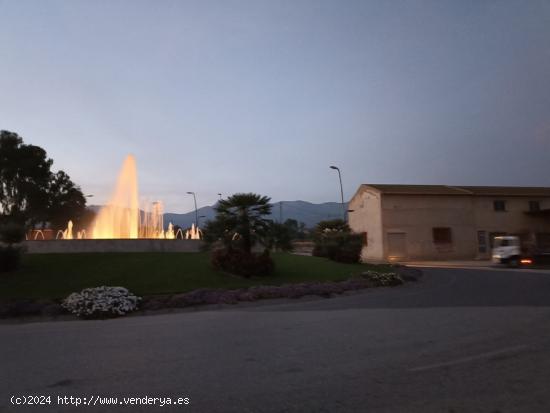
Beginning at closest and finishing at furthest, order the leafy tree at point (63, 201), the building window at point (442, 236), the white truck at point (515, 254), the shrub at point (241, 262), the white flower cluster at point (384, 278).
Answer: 1. the shrub at point (241, 262)
2. the white flower cluster at point (384, 278)
3. the white truck at point (515, 254)
4. the building window at point (442, 236)
5. the leafy tree at point (63, 201)

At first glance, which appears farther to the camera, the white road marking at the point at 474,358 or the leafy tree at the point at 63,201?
the leafy tree at the point at 63,201

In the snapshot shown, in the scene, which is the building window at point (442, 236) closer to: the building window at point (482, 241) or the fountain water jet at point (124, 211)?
the building window at point (482, 241)

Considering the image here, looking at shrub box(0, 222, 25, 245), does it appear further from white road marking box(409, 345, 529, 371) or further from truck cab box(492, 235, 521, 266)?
truck cab box(492, 235, 521, 266)

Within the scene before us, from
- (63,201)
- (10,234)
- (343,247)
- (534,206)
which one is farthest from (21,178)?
(534,206)

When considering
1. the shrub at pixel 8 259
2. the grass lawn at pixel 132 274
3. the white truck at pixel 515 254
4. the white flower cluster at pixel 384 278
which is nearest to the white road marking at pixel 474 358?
the grass lawn at pixel 132 274

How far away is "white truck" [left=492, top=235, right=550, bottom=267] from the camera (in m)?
29.5

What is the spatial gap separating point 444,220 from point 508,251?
40.5 ft

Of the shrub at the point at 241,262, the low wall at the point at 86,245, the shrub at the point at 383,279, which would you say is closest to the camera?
the shrub at the point at 241,262

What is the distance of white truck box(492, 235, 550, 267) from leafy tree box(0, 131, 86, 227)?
43873 mm

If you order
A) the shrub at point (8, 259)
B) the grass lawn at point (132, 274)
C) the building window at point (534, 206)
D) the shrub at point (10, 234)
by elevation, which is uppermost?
the building window at point (534, 206)

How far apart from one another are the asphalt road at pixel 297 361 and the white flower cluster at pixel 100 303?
2.21 ft

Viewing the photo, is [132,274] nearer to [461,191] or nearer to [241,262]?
[241,262]

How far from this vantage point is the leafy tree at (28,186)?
46781 mm

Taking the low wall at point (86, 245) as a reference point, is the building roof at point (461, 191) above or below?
above
